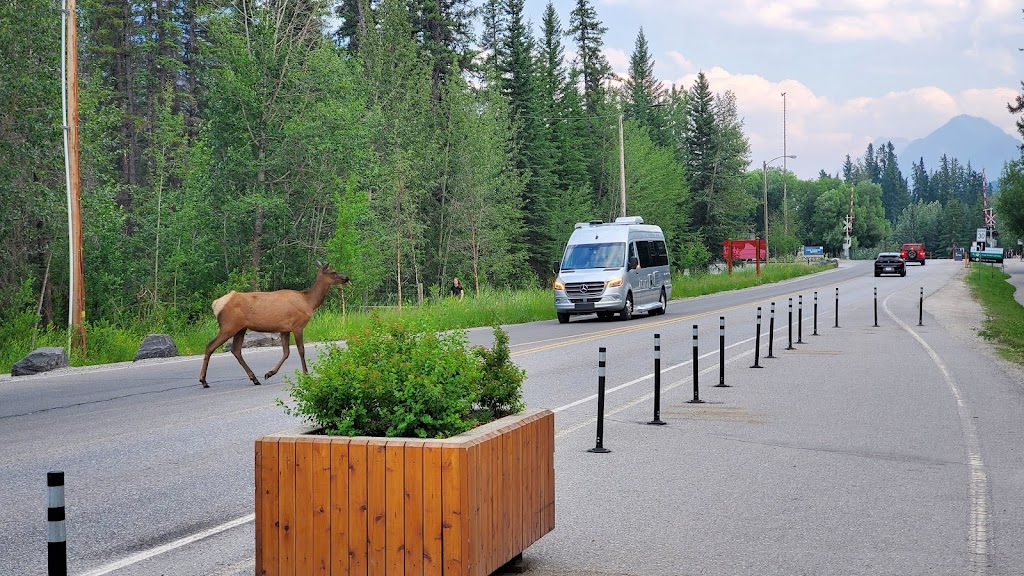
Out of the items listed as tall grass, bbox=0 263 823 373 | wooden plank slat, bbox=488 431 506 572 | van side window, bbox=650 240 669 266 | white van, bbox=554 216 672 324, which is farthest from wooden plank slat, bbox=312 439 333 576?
van side window, bbox=650 240 669 266

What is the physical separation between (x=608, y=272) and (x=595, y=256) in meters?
1.10

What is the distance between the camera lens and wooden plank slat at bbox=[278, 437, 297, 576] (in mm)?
5152

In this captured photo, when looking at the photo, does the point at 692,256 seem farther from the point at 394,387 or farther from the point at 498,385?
the point at 394,387

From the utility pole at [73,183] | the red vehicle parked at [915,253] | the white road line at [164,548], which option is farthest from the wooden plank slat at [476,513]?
the red vehicle parked at [915,253]

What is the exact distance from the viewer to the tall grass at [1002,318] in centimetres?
2243

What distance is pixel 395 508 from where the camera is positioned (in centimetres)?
501

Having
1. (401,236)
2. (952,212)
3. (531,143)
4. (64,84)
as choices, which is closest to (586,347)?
(64,84)

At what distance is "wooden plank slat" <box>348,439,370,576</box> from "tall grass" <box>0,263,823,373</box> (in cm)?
140

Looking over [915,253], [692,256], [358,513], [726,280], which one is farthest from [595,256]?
[915,253]

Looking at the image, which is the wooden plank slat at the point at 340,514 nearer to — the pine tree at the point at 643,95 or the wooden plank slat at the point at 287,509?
the wooden plank slat at the point at 287,509

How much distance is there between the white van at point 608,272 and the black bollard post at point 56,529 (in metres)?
26.5

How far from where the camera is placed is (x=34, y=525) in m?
6.89

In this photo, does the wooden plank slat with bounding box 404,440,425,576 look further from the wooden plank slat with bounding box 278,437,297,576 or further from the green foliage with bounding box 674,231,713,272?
the green foliage with bounding box 674,231,713,272

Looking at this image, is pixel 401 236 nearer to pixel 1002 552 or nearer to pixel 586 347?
pixel 586 347
